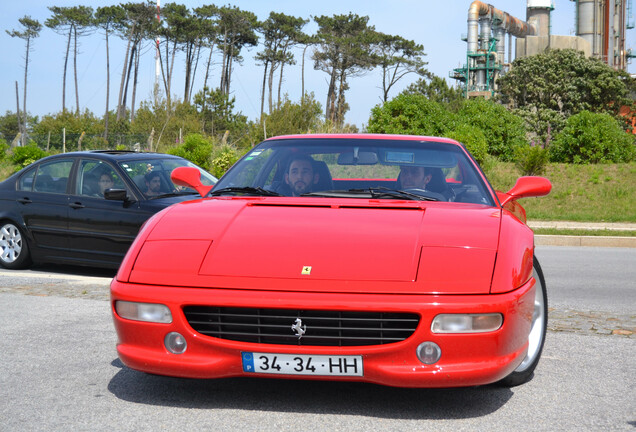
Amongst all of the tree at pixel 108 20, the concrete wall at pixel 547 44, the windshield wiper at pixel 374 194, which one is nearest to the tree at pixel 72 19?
the tree at pixel 108 20

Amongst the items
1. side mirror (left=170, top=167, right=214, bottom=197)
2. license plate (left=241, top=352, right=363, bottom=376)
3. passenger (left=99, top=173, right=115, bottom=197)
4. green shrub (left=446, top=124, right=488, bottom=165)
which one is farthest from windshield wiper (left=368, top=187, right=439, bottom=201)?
green shrub (left=446, top=124, right=488, bottom=165)

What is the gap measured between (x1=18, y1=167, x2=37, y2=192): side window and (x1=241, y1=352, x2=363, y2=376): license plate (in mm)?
7316

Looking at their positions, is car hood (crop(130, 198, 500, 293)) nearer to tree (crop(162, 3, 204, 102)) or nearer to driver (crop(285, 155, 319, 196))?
driver (crop(285, 155, 319, 196))

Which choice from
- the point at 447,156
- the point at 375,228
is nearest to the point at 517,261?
the point at 375,228

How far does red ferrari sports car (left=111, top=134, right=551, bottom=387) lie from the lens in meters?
3.57

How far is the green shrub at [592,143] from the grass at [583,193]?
1.36 m

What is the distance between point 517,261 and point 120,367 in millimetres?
2404

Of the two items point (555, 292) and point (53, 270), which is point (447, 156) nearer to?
point (555, 292)

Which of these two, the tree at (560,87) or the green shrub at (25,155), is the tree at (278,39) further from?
the green shrub at (25,155)

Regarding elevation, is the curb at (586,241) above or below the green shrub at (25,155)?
below

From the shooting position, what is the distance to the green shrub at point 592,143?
25.0 m

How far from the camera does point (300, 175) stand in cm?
497

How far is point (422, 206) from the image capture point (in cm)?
443

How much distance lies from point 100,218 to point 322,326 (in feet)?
20.7
